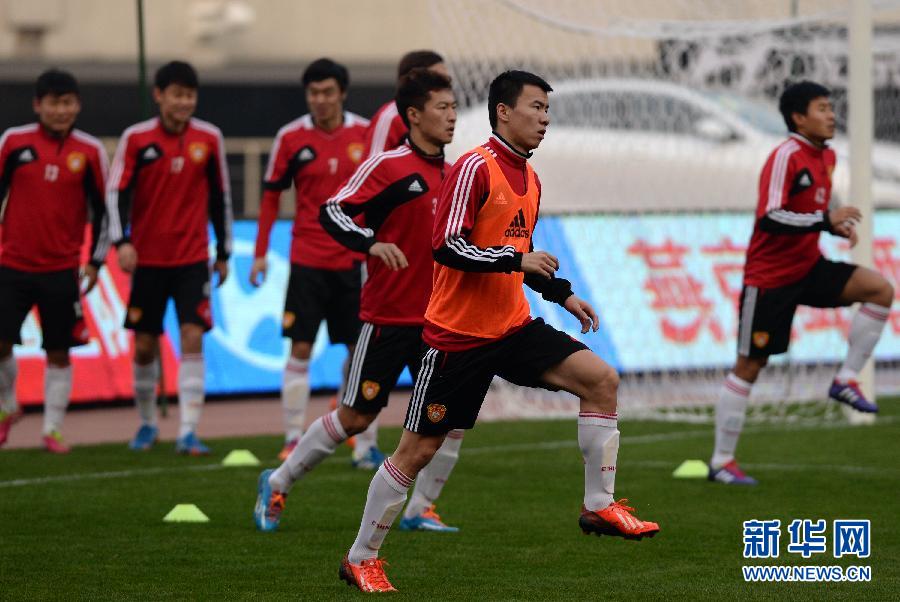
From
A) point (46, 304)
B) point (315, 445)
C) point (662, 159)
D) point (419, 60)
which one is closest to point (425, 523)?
point (315, 445)

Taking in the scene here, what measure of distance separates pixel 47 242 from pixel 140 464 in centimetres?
168

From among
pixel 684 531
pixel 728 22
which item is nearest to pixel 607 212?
pixel 728 22

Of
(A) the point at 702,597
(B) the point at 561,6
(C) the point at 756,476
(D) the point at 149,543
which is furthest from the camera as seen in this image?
(B) the point at 561,6

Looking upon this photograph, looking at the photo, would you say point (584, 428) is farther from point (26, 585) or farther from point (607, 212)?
point (607, 212)

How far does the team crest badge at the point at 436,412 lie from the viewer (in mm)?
7176

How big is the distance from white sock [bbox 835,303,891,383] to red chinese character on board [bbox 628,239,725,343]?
4896mm

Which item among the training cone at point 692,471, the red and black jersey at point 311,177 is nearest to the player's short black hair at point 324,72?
the red and black jersey at point 311,177

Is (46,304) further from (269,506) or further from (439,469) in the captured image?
(439,469)

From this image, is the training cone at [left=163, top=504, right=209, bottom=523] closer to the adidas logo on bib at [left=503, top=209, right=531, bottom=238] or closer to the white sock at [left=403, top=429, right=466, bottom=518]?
the white sock at [left=403, top=429, right=466, bottom=518]

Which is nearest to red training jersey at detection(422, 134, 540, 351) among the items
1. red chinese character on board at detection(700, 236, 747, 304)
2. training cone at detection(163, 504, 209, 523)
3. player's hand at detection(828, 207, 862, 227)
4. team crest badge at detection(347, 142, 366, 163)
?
training cone at detection(163, 504, 209, 523)

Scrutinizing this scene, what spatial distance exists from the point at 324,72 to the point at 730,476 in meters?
3.52

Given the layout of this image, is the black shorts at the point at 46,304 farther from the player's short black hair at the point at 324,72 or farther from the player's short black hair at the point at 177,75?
the player's short black hair at the point at 324,72

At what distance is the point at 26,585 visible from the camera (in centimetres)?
731

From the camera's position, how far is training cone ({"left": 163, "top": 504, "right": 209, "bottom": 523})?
903cm
